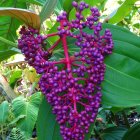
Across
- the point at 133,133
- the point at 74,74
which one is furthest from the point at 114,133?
the point at 74,74

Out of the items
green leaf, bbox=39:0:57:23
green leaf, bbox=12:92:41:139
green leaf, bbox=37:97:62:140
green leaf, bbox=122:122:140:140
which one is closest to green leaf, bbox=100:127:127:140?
green leaf, bbox=122:122:140:140

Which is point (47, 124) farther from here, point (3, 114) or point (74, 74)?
point (3, 114)

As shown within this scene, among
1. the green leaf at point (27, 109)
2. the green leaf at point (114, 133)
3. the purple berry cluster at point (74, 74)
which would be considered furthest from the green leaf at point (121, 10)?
the green leaf at point (27, 109)

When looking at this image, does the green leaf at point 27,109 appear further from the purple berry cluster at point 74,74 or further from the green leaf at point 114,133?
the purple berry cluster at point 74,74

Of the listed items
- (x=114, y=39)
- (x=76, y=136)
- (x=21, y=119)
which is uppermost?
(x=114, y=39)

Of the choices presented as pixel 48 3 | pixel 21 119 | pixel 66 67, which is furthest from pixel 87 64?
pixel 21 119

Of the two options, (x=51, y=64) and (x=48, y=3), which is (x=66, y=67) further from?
(x=48, y=3)
